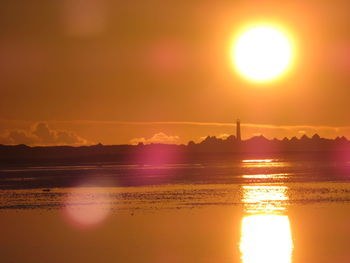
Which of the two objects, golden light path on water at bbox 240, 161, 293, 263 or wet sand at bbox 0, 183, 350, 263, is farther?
wet sand at bbox 0, 183, 350, 263

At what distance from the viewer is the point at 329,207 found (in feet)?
110

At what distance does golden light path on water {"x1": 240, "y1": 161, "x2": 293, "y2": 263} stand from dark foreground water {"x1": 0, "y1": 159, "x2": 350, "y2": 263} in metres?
0.03

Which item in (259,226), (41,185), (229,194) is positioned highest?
(41,185)

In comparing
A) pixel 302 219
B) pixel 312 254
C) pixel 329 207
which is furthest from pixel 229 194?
pixel 312 254

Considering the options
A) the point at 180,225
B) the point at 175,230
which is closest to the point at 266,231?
the point at 175,230

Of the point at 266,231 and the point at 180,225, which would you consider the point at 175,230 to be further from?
the point at 266,231

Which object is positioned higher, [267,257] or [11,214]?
[11,214]

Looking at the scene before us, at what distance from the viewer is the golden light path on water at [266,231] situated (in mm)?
21516

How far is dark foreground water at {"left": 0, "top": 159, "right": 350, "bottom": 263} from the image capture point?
22531 mm

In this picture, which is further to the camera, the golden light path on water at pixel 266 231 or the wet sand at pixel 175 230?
the wet sand at pixel 175 230

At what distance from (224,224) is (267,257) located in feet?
25.1

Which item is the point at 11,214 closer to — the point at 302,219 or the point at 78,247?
the point at 78,247

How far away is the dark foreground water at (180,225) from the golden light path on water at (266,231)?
3 cm

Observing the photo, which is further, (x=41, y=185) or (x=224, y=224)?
(x=41, y=185)
